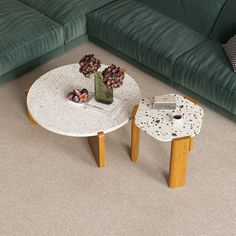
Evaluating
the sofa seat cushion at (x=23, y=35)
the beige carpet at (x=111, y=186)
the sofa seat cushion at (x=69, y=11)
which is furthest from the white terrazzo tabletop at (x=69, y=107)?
the sofa seat cushion at (x=69, y=11)

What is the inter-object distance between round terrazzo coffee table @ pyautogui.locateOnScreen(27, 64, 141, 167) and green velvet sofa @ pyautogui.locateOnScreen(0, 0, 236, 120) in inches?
17.8

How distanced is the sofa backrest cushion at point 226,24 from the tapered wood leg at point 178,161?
1.32 meters

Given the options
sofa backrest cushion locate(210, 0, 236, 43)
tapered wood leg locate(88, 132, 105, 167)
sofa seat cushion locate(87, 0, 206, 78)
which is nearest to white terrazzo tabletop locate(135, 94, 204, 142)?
tapered wood leg locate(88, 132, 105, 167)

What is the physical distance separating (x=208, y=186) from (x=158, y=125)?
57 cm

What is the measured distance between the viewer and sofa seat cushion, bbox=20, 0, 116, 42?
420 cm

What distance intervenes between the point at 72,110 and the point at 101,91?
0.24m

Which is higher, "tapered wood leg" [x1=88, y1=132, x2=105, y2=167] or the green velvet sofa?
the green velvet sofa

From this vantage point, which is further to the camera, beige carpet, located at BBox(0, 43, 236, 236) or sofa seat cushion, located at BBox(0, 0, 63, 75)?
sofa seat cushion, located at BBox(0, 0, 63, 75)

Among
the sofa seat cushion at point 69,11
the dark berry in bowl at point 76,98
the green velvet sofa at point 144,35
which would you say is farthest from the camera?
the sofa seat cushion at point 69,11

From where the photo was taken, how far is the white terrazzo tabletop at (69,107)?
321 centimetres

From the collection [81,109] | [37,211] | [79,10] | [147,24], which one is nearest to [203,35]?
[147,24]

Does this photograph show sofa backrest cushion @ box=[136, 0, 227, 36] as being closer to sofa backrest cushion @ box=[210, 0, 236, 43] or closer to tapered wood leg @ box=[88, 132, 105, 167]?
sofa backrest cushion @ box=[210, 0, 236, 43]

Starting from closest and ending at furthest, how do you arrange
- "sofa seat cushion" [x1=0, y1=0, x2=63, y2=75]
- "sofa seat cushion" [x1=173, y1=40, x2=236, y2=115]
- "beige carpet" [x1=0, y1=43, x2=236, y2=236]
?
"beige carpet" [x1=0, y1=43, x2=236, y2=236] < "sofa seat cushion" [x1=173, y1=40, x2=236, y2=115] < "sofa seat cushion" [x1=0, y1=0, x2=63, y2=75]

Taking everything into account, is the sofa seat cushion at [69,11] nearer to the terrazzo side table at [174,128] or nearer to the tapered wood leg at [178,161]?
the terrazzo side table at [174,128]
